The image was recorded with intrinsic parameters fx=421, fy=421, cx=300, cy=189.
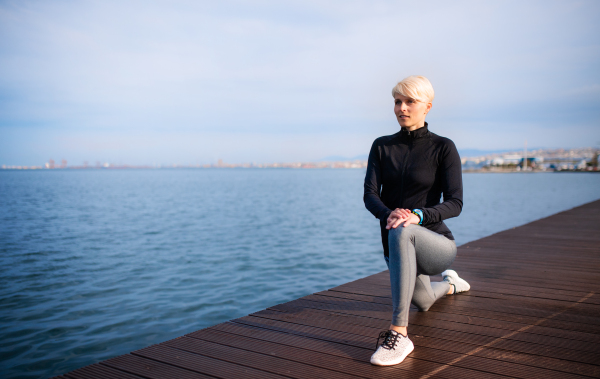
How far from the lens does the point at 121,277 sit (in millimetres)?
8781

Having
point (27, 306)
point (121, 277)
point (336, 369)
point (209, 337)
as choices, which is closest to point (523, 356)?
point (336, 369)

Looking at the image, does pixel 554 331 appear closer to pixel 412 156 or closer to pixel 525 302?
pixel 525 302

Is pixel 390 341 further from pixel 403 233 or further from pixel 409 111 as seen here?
pixel 409 111

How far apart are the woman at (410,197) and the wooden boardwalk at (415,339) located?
286mm

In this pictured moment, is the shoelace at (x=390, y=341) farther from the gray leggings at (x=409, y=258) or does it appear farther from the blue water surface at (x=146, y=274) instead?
the blue water surface at (x=146, y=274)

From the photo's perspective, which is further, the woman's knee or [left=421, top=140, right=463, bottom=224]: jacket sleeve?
[left=421, top=140, right=463, bottom=224]: jacket sleeve

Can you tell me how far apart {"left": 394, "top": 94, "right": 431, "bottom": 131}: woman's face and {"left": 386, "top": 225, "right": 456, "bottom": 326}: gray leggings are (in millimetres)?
710

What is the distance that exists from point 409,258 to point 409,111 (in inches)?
37.1

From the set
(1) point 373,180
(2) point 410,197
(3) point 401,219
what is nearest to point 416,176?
(2) point 410,197

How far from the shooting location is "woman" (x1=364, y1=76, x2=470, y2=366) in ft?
8.20

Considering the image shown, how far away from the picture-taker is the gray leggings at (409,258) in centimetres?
249

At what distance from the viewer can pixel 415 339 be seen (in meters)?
2.84

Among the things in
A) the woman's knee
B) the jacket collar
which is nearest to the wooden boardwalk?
the woman's knee

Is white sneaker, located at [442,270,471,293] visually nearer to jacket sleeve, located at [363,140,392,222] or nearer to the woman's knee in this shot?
jacket sleeve, located at [363,140,392,222]
